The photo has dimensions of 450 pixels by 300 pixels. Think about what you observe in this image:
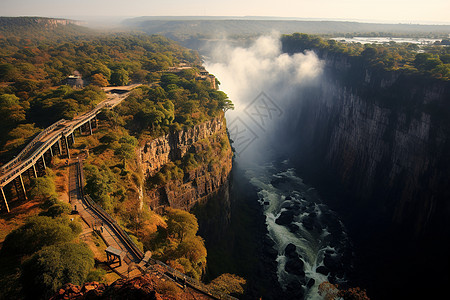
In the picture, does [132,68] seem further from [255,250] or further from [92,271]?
[92,271]

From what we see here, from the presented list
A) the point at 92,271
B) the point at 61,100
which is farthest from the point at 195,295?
the point at 61,100

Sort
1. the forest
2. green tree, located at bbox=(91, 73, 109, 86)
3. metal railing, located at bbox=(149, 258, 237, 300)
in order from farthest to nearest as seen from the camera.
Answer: green tree, located at bbox=(91, 73, 109, 86), metal railing, located at bbox=(149, 258, 237, 300), the forest

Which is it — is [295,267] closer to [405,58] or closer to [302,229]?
[302,229]

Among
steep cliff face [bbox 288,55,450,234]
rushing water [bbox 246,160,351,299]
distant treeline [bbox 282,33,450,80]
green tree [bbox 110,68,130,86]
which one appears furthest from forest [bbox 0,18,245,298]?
distant treeline [bbox 282,33,450,80]

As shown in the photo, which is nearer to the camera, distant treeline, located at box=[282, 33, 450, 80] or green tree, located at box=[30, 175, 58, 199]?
green tree, located at box=[30, 175, 58, 199]

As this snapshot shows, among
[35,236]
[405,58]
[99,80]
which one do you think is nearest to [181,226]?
[35,236]

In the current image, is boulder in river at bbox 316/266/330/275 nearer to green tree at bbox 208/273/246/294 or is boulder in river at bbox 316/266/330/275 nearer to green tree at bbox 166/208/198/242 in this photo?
green tree at bbox 208/273/246/294
